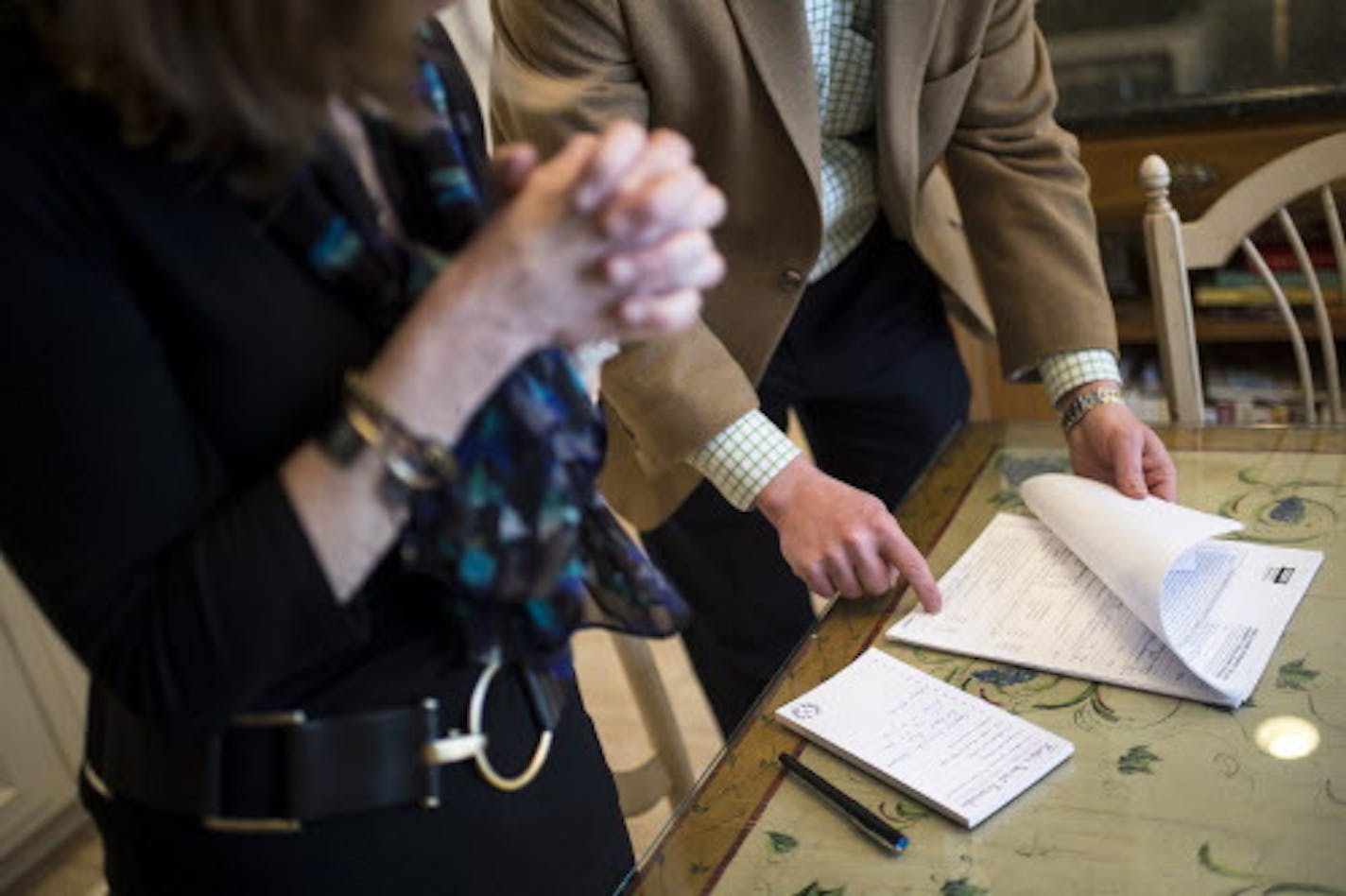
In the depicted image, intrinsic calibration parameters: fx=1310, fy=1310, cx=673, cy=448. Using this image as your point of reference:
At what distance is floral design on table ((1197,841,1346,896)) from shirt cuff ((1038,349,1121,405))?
1.98 feet

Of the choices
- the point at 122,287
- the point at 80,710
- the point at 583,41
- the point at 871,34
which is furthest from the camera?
the point at 80,710

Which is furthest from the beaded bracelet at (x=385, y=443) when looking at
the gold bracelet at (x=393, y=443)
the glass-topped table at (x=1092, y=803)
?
the glass-topped table at (x=1092, y=803)

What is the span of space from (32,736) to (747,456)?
1.54 m

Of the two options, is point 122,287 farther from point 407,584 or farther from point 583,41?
point 583,41

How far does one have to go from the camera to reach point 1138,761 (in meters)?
0.83

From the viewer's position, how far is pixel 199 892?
2.59 ft

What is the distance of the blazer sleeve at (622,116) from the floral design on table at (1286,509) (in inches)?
16.9

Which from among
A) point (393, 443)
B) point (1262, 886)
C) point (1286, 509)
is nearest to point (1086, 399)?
point (1286, 509)

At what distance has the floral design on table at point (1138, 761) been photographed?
0.82 metres

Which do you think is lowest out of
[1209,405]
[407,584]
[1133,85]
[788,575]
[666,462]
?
[1209,405]

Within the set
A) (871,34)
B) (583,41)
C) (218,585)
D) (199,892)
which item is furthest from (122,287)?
(871,34)

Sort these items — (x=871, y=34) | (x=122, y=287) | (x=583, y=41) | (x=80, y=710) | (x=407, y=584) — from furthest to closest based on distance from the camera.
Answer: (x=80, y=710), (x=871, y=34), (x=583, y=41), (x=407, y=584), (x=122, y=287)

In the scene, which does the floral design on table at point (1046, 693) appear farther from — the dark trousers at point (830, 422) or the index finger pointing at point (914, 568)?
the dark trousers at point (830, 422)

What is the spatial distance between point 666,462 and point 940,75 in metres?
0.47
